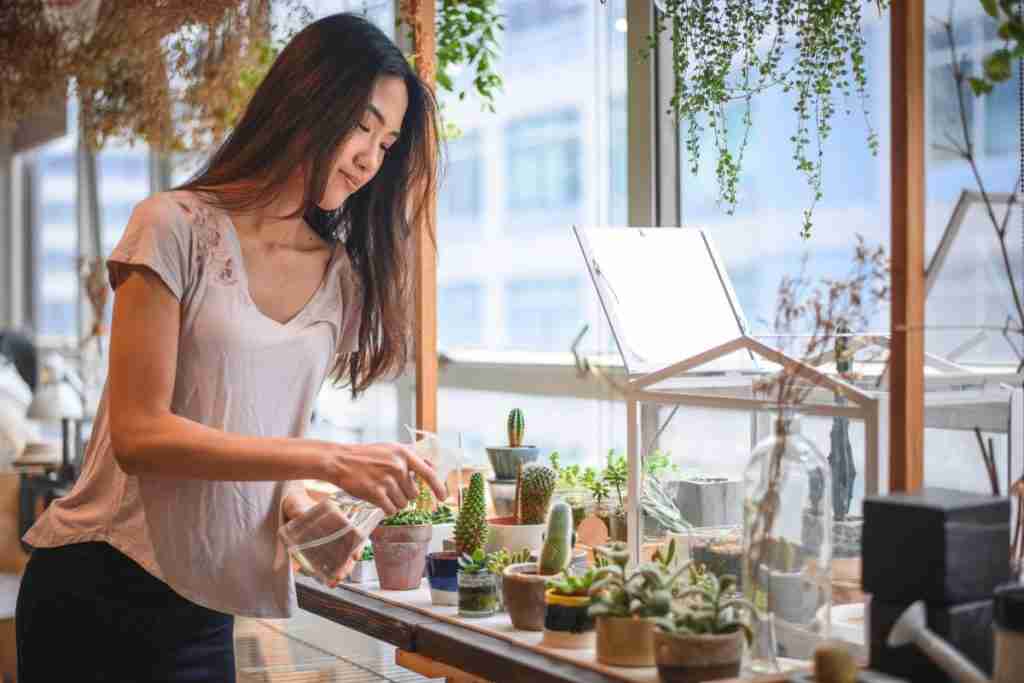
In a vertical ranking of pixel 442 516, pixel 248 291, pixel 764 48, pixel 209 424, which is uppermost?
pixel 764 48

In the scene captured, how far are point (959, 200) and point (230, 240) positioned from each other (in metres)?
0.96

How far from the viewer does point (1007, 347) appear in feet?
5.57

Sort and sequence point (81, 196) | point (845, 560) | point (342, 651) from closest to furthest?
point (845, 560), point (342, 651), point (81, 196)

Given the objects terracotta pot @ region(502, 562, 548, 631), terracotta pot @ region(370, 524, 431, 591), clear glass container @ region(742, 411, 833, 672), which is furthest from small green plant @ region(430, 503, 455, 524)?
clear glass container @ region(742, 411, 833, 672)

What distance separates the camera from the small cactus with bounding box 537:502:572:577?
179cm

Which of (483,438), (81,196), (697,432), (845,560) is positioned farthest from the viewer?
(81,196)

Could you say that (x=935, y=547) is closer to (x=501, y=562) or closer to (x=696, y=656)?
(x=696, y=656)

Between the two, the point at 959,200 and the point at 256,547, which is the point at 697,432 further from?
the point at 256,547

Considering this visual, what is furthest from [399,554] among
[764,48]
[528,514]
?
[764,48]

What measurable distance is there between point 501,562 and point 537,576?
0.50ft

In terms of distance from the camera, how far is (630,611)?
1570mm

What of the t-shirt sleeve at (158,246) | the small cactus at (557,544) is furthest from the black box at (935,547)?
the t-shirt sleeve at (158,246)

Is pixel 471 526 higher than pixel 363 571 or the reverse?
higher

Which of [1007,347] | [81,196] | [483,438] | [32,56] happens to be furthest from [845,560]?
[81,196]
